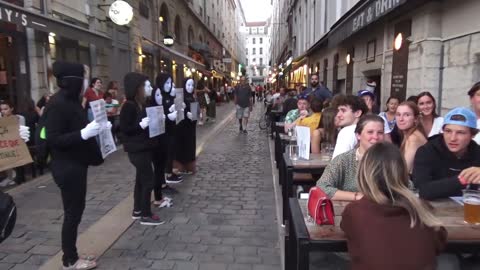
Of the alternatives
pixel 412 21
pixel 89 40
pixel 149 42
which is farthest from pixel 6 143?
pixel 149 42

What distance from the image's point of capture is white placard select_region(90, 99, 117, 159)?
3696 mm

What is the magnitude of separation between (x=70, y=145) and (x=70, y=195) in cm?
47

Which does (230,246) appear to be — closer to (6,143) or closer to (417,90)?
(6,143)

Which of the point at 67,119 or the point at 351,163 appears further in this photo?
the point at 67,119

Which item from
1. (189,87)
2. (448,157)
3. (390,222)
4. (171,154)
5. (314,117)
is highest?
(189,87)

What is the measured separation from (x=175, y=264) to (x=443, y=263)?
2.38 meters

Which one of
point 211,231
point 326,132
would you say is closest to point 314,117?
point 326,132

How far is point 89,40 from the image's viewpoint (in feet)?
34.3

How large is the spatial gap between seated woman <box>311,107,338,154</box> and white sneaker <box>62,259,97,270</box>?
2.81 metres

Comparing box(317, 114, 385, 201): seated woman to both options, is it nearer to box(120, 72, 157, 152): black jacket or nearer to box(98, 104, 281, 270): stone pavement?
box(98, 104, 281, 270): stone pavement

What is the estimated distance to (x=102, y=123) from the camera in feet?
12.4

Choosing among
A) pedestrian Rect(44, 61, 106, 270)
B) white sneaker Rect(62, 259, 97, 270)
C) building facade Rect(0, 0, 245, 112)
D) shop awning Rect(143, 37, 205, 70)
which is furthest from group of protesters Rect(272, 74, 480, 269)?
shop awning Rect(143, 37, 205, 70)

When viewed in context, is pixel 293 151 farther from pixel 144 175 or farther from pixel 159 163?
pixel 159 163

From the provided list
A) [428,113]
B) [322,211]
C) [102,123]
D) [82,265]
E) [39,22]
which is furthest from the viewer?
[39,22]
